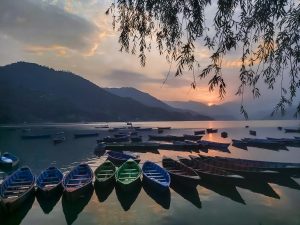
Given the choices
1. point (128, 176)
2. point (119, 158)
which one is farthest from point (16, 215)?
point (119, 158)

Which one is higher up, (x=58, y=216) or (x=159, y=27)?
(x=159, y=27)

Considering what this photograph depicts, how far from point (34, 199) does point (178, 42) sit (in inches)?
816

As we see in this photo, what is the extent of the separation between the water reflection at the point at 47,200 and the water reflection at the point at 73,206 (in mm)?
694

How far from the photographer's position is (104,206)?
22.7 meters

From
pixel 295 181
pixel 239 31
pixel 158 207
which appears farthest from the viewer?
pixel 295 181

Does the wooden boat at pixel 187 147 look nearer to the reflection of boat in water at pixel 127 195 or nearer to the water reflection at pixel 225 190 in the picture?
the water reflection at pixel 225 190

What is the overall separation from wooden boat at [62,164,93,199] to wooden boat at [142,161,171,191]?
5.28m

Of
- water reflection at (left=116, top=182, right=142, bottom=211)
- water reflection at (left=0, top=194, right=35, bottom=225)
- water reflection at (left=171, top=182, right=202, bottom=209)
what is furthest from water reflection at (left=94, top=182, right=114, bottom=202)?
water reflection at (left=171, top=182, right=202, bottom=209)

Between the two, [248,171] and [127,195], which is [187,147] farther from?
[127,195]

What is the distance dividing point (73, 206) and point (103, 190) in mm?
4126

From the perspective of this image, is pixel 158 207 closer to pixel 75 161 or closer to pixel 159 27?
pixel 159 27

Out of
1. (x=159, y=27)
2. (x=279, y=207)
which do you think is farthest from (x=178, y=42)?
(x=279, y=207)

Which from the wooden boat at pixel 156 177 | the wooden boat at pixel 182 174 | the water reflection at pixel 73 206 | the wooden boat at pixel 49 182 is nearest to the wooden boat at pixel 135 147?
the wooden boat at pixel 182 174

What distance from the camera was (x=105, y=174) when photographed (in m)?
28.8
